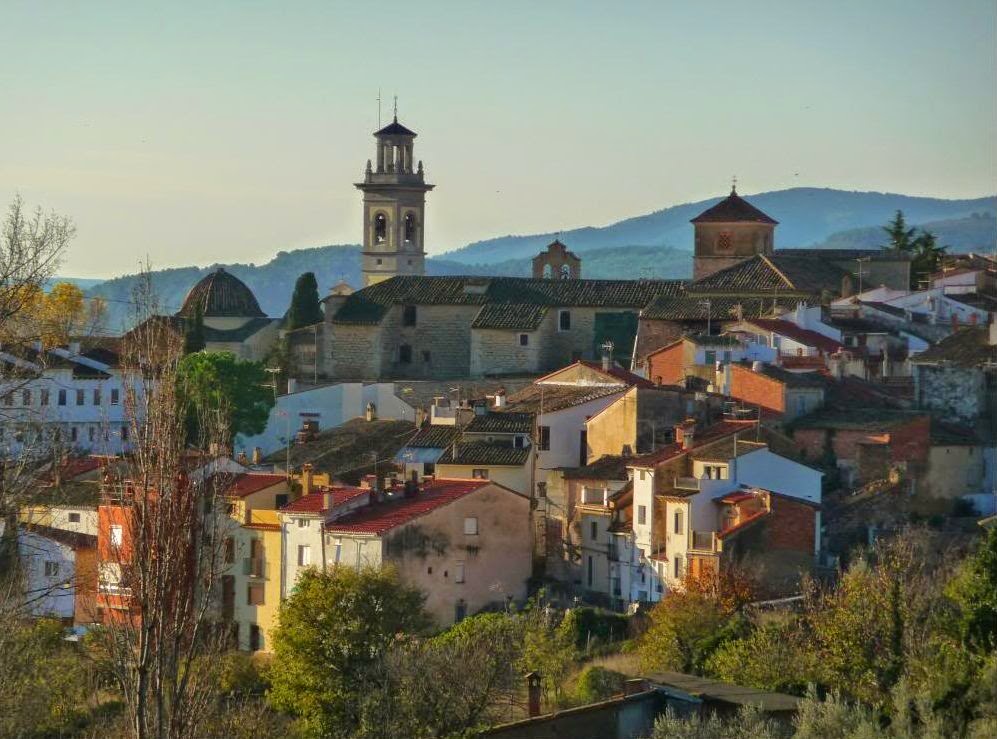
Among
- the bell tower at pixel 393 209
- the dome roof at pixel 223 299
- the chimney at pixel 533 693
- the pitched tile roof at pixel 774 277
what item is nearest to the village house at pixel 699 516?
the chimney at pixel 533 693

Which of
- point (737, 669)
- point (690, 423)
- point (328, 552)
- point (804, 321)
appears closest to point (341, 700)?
point (737, 669)

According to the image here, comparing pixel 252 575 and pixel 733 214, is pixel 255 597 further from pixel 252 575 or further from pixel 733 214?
pixel 733 214

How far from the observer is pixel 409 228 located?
78312mm

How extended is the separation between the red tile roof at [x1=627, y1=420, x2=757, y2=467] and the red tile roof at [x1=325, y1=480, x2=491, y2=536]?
2546 mm

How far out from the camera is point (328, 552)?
1512 inches

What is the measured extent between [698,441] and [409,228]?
132 ft

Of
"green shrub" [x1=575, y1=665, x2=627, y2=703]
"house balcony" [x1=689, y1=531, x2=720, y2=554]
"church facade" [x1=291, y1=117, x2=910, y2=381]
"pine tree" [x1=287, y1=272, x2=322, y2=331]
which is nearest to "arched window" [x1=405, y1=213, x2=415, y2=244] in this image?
"pine tree" [x1=287, y1=272, x2=322, y2=331]

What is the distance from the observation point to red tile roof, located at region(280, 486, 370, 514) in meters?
39.2

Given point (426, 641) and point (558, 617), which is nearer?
point (426, 641)

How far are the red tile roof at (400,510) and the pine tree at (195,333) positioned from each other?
20722mm

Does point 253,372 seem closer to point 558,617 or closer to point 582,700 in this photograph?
point 558,617

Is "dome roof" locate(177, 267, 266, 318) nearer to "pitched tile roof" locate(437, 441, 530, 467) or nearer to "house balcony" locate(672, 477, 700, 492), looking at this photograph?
"pitched tile roof" locate(437, 441, 530, 467)

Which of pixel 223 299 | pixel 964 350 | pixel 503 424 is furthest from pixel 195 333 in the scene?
pixel 964 350

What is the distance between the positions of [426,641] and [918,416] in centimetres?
1053
